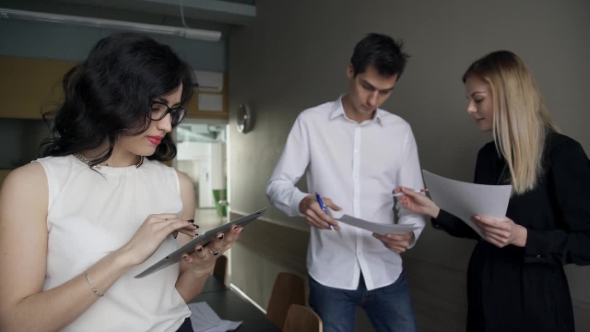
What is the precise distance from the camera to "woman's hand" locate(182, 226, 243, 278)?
1134 millimetres

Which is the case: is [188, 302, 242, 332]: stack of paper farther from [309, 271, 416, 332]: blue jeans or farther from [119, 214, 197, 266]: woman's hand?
[119, 214, 197, 266]: woman's hand

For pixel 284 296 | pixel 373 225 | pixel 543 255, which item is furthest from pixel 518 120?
pixel 284 296

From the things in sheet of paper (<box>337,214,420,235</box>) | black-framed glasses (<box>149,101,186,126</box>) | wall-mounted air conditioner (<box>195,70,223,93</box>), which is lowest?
sheet of paper (<box>337,214,420,235</box>)

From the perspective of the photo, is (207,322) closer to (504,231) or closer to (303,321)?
Result: (303,321)

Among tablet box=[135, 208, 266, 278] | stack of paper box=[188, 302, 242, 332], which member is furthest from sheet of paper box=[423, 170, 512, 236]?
stack of paper box=[188, 302, 242, 332]

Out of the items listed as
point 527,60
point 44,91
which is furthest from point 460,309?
point 44,91

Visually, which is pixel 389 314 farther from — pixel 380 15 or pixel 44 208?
pixel 380 15

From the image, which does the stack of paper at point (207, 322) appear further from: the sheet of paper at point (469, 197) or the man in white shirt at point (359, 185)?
the sheet of paper at point (469, 197)

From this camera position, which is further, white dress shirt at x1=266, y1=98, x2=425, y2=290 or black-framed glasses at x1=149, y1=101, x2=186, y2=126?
white dress shirt at x1=266, y1=98, x2=425, y2=290

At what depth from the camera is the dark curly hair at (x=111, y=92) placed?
3.39ft

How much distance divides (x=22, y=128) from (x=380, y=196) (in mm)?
4757

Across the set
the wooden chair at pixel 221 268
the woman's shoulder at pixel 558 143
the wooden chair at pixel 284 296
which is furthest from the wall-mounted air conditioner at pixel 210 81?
the woman's shoulder at pixel 558 143

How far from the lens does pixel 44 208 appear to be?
0.97 meters

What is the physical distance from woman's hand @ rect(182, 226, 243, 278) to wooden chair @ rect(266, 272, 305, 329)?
3.93ft
